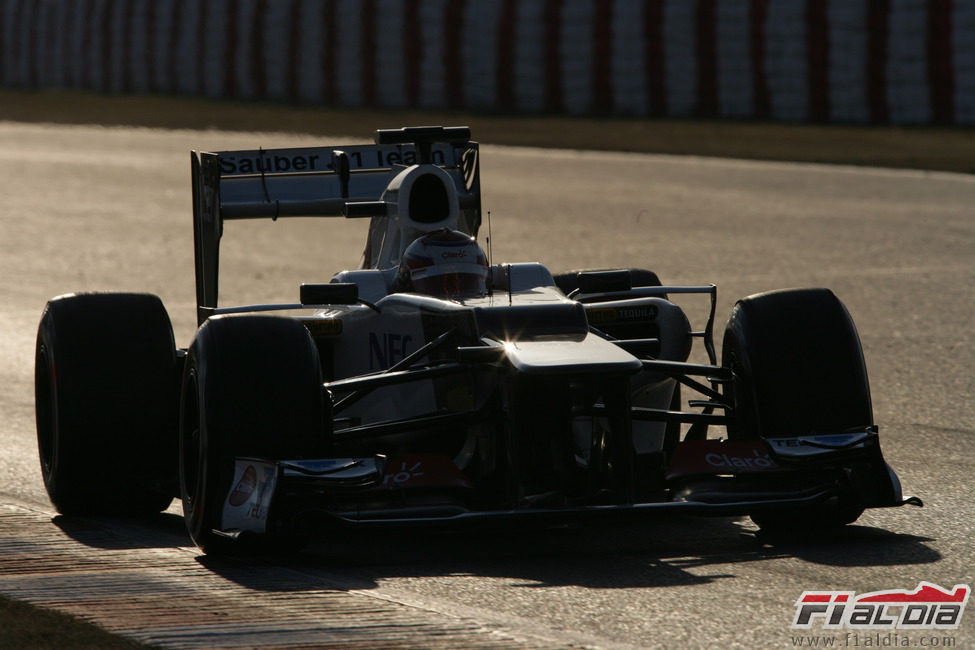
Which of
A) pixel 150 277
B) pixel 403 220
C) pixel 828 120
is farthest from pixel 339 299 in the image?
pixel 828 120

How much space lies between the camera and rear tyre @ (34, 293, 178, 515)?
673 cm

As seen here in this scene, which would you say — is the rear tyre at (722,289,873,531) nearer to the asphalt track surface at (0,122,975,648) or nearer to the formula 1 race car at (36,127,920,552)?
the formula 1 race car at (36,127,920,552)

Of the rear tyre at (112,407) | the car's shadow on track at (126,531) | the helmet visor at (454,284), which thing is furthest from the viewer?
the helmet visor at (454,284)

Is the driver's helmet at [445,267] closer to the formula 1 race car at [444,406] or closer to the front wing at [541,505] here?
the formula 1 race car at [444,406]

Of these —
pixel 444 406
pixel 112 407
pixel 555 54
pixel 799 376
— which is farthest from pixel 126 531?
pixel 555 54

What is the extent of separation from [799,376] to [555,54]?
23.1 meters

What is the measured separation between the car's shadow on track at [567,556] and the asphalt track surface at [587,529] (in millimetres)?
17

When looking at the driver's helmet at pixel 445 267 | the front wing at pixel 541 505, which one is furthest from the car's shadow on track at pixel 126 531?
the driver's helmet at pixel 445 267

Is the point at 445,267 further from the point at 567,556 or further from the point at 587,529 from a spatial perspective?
the point at 567,556

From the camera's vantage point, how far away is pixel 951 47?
24688mm

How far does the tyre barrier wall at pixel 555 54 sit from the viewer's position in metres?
25.5

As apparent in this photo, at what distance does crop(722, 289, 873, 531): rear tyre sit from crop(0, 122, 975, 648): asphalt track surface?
328 millimetres

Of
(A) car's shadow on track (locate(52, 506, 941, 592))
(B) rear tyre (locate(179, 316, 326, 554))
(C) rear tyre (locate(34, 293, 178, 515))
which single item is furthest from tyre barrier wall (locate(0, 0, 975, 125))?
(B) rear tyre (locate(179, 316, 326, 554))

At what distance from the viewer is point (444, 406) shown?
6727 mm
